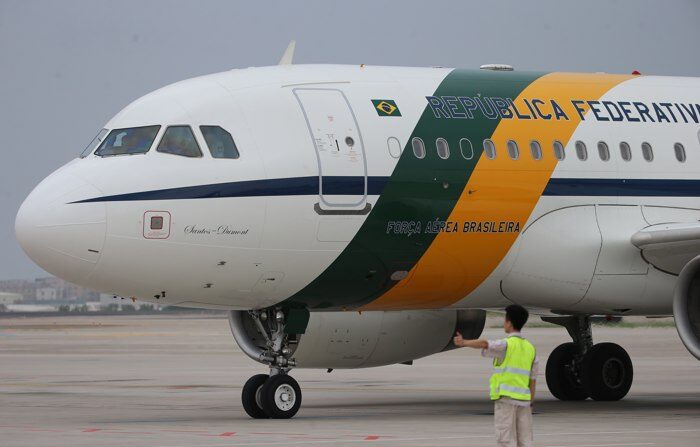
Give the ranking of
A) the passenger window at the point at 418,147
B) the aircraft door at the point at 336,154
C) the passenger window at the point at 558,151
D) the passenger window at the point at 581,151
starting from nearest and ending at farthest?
1. the aircraft door at the point at 336,154
2. the passenger window at the point at 418,147
3. the passenger window at the point at 558,151
4. the passenger window at the point at 581,151

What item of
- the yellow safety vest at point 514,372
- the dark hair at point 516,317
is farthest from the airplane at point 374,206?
the yellow safety vest at point 514,372

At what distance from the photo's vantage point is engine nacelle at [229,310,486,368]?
907 inches

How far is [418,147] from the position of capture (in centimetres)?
2152

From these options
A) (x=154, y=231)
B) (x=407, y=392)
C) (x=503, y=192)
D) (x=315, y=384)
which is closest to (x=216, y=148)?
(x=154, y=231)

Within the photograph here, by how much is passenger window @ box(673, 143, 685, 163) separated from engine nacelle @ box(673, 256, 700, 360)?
2896mm

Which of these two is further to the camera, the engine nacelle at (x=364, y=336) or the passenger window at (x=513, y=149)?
the engine nacelle at (x=364, y=336)

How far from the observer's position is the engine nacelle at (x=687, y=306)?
21.1 m

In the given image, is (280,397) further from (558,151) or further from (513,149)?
(558,151)

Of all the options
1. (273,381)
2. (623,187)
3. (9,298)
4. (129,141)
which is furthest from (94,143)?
(9,298)

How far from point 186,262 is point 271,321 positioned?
218cm

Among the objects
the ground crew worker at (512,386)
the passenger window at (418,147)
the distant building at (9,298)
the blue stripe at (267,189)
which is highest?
the distant building at (9,298)

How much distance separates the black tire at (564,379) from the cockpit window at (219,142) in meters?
8.60

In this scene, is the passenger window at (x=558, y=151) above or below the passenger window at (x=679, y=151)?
below

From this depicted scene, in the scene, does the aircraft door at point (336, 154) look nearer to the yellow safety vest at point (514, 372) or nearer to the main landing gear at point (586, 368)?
the yellow safety vest at point (514, 372)
